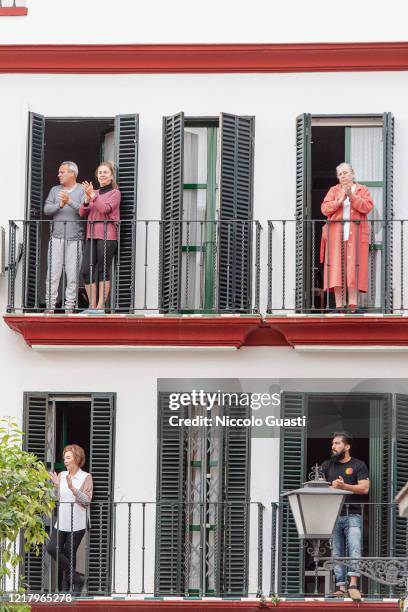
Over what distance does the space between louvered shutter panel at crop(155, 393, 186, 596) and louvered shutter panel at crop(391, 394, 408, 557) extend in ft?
8.58

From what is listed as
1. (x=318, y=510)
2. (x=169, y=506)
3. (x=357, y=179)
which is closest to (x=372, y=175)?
(x=357, y=179)

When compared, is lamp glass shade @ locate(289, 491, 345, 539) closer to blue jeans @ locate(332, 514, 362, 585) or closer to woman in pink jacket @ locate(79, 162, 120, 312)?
blue jeans @ locate(332, 514, 362, 585)

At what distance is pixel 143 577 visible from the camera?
2703cm

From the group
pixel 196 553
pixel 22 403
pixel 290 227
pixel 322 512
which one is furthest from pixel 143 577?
pixel 322 512

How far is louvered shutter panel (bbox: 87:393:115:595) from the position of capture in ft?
88.9

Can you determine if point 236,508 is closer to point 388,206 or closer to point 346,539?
point 346,539

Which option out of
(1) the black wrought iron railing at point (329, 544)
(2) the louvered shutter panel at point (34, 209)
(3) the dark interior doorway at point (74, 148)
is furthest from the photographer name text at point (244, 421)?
(2) the louvered shutter panel at point (34, 209)

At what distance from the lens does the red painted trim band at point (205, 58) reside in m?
27.8

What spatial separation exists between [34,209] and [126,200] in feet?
3.84

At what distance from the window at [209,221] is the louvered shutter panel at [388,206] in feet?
5.49

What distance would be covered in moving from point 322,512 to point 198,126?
29.0 feet

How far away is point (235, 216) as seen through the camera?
2755 centimetres

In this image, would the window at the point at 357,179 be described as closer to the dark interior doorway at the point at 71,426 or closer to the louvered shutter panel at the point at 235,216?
the louvered shutter panel at the point at 235,216
